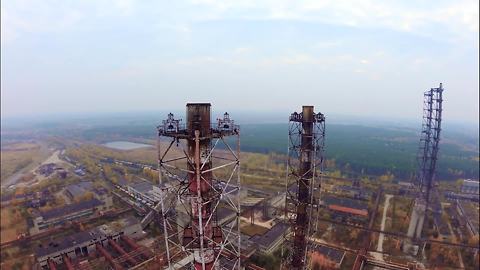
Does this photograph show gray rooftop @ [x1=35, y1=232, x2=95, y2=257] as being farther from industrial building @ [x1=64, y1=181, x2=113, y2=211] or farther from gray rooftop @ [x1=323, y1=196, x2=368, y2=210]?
gray rooftop @ [x1=323, y1=196, x2=368, y2=210]

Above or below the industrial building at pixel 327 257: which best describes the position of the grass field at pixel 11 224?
below

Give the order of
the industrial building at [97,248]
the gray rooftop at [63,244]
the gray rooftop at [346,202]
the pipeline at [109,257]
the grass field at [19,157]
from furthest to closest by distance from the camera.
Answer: the grass field at [19,157] < the gray rooftop at [346,202] < the gray rooftop at [63,244] < the industrial building at [97,248] < the pipeline at [109,257]

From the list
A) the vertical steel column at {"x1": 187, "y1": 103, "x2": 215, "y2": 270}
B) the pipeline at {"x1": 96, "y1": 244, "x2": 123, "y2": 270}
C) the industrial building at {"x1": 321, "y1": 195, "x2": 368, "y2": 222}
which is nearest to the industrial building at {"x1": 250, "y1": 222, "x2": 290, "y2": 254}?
the industrial building at {"x1": 321, "y1": 195, "x2": 368, "y2": 222}

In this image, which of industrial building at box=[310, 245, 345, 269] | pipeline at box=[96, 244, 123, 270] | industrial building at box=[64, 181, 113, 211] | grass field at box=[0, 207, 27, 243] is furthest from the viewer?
industrial building at box=[64, 181, 113, 211]

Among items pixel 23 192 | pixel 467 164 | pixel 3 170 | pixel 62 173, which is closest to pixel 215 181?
pixel 23 192

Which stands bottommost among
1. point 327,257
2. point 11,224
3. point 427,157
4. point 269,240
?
point 11,224

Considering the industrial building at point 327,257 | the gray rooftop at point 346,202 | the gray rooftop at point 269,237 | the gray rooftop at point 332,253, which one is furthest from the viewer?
the gray rooftop at point 346,202

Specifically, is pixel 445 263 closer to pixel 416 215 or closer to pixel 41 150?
pixel 416 215

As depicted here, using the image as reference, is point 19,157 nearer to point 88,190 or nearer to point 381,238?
point 88,190

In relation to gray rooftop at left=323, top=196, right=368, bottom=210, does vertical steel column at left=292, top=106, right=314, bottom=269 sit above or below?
above

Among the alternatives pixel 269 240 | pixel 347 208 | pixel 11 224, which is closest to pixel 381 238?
pixel 347 208

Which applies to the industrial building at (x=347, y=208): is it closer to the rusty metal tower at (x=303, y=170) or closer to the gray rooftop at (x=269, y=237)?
the gray rooftop at (x=269, y=237)

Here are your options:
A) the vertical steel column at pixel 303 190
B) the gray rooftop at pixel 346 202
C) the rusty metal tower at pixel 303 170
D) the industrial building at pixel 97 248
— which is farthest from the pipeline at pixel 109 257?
the gray rooftop at pixel 346 202

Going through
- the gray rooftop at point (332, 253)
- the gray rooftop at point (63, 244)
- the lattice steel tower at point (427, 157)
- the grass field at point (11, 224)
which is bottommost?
the grass field at point (11, 224)
